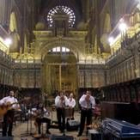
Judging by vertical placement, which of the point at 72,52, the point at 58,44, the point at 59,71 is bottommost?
the point at 59,71

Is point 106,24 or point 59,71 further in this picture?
point 106,24

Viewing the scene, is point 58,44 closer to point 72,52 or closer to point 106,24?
point 72,52

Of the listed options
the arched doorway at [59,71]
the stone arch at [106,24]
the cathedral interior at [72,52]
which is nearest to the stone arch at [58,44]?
the cathedral interior at [72,52]

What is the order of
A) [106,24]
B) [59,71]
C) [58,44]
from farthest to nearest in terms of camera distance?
[106,24]
[58,44]
[59,71]

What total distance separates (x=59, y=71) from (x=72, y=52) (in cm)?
260

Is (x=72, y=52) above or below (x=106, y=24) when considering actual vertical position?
below

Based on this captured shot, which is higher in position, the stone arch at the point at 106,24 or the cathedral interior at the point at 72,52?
the stone arch at the point at 106,24

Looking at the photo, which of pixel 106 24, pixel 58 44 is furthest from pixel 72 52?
pixel 106 24

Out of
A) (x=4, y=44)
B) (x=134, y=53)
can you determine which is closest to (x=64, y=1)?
(x=4, y=44)

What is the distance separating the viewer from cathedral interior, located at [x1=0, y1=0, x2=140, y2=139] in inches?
665

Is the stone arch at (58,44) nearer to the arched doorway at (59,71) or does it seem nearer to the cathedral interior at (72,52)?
the cathedral interior at (72,52)

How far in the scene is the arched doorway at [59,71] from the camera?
27.0 meters

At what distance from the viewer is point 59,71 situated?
27.0 metres

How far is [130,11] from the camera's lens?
17328 mm
